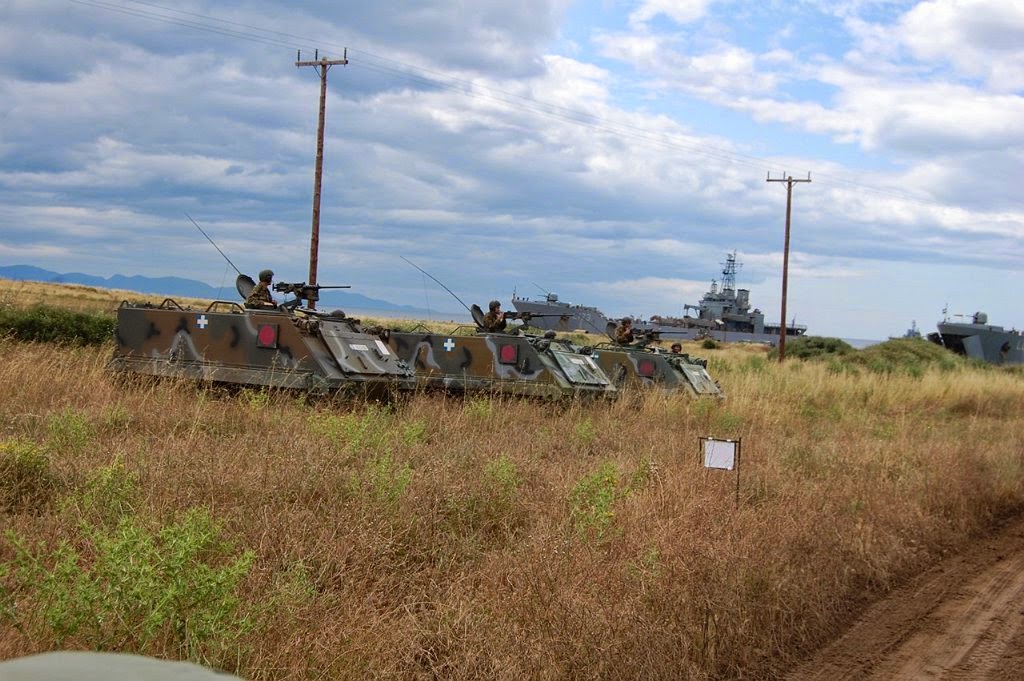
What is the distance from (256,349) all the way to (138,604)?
962cm

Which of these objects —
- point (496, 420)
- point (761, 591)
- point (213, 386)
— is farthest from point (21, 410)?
point (761, 591)

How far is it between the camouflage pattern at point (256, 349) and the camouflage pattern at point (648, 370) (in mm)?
5053

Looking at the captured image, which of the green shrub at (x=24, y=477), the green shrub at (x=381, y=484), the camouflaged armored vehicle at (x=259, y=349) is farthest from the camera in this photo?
the camouflaged armored vehicle at (x=259, y=349)

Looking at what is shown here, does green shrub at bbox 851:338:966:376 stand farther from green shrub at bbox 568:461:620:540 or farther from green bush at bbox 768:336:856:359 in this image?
green shrub at bbox 568:461:620:540

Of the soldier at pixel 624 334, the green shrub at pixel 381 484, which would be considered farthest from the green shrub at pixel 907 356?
the green shrub at pixel 381 484

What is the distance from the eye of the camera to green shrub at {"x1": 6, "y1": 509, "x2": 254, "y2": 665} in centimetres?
405

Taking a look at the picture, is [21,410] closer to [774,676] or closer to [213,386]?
[213,386]

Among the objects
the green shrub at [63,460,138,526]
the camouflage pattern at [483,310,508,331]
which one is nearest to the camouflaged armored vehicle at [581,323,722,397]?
the camouflage pattern at [483,310,508,331]

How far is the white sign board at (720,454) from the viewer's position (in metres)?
7.47

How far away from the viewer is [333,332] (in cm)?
1375

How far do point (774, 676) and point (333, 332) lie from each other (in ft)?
29.9

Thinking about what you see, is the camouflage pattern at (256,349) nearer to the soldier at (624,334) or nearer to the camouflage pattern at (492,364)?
the camouflage pattern at (492,364)

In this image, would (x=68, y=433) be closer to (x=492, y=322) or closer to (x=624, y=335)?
(x=492, y=322)

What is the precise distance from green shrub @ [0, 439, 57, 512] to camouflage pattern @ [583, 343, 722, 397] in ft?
38.8
